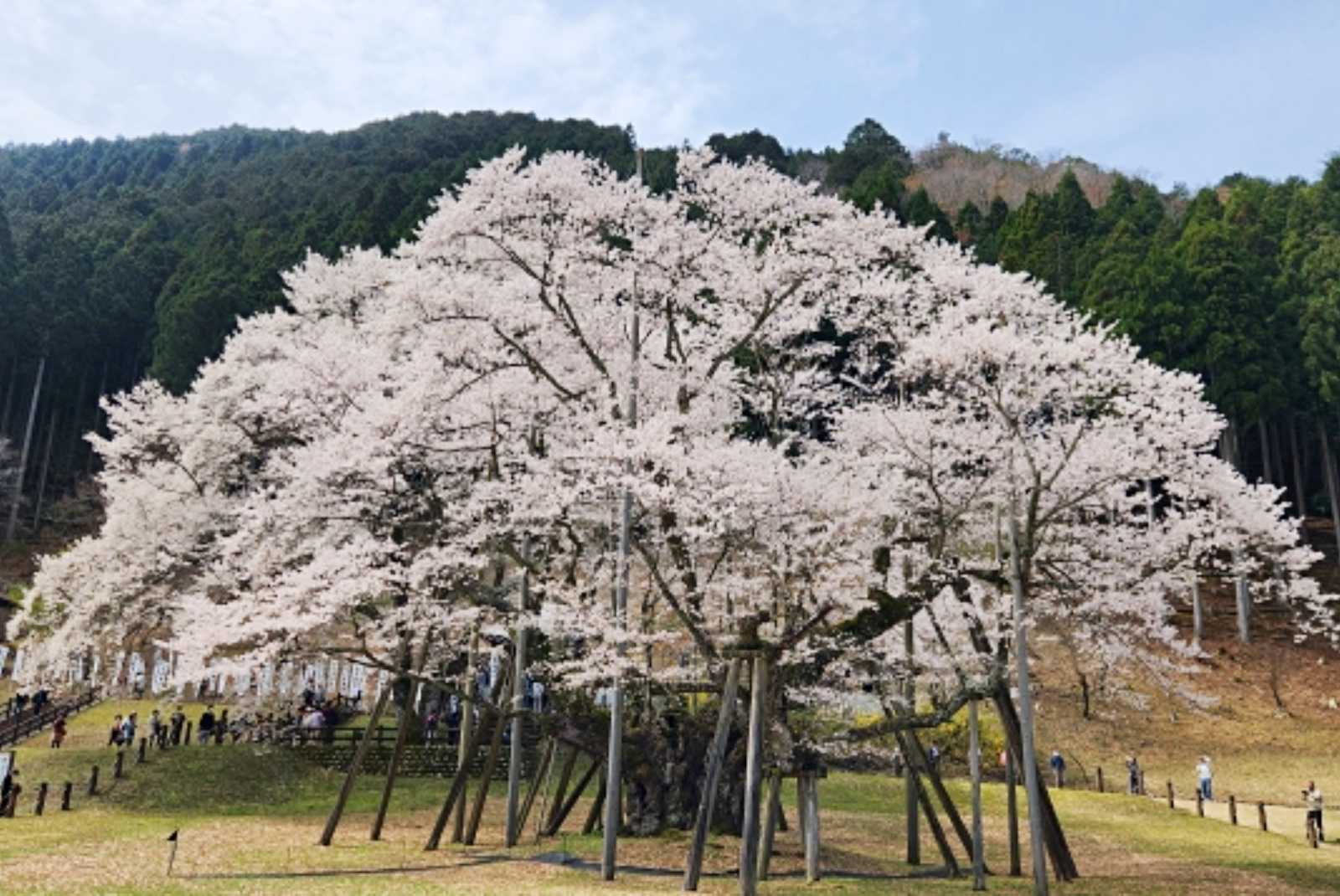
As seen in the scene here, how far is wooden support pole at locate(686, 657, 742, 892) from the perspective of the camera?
39.0 ft

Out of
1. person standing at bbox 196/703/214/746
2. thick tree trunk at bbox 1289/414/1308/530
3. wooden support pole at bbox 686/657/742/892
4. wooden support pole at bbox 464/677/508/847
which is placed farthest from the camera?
thick tree trunk at bbox 1289/414/1308/530

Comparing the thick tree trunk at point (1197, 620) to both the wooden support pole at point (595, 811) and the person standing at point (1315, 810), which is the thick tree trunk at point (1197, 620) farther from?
the wooden support pole at point (595, 811)

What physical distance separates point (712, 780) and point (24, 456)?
48.4 meters

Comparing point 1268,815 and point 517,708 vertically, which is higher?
point 517,708

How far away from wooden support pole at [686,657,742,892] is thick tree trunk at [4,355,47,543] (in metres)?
46.6

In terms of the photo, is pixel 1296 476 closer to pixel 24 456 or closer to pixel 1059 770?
pixel 1059 770

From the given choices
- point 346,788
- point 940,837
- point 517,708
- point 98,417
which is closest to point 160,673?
point 346,788

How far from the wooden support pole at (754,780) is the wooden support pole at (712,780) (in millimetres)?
282

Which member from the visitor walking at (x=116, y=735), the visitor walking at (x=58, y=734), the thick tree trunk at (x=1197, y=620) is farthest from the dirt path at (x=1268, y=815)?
the visitor walking at (x=58, y=734)

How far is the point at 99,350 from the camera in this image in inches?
2112

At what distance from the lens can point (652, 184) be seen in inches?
1708

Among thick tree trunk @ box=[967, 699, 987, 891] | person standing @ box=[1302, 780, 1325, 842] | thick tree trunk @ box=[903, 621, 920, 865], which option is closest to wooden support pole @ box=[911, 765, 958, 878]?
thick tree trunk @ box=[903, 621, 920, 865]

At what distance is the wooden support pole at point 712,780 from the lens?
1188cm

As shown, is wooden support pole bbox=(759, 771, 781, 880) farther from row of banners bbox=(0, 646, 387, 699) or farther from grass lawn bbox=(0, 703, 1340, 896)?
row of banners bbox=(0, 646, 387, 699)
